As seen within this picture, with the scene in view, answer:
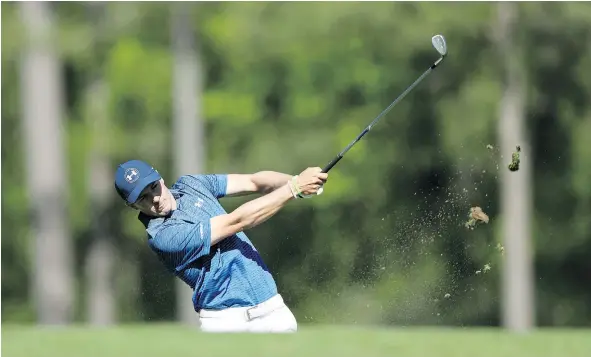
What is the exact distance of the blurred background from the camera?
2486 centimetres

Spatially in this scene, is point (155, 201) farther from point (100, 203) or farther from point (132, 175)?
point (100, 203)

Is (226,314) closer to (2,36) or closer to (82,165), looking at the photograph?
(2,36)

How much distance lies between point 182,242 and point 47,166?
21276 millimetres

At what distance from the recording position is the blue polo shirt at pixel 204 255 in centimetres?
778

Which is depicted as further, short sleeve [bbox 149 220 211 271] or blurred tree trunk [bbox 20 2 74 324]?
blurred tree trunk [bbox 20 2 74 324]

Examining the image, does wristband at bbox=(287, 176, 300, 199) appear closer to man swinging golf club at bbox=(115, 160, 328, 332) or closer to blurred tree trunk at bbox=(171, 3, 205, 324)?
man swinging golf club at bbox=(115, 160, 328, 332)

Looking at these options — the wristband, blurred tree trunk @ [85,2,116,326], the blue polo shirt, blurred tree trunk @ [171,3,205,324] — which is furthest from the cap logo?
blurred tree trunk @ [85,2,116,326]

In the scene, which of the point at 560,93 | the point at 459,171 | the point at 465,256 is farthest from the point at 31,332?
the point at 560,93

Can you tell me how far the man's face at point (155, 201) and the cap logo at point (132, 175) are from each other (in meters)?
0.09

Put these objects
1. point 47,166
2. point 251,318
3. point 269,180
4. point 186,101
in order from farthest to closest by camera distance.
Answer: point 47,166 < point 186,101 < point 269,180 < point 251,318

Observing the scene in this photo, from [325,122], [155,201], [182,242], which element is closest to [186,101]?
[325,122]

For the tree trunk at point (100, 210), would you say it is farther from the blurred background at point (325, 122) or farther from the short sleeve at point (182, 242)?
the short sleeve at point (182, 242)

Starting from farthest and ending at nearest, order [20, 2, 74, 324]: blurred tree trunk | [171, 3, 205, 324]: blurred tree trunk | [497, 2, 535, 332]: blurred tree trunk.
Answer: [20, 2, 74, 324]: blurred tree trunk, [171, 3, 205, 324]: blurred tree trunk, [497, 2, 535, 332]: blurred tree trunk

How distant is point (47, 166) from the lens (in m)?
28.5
